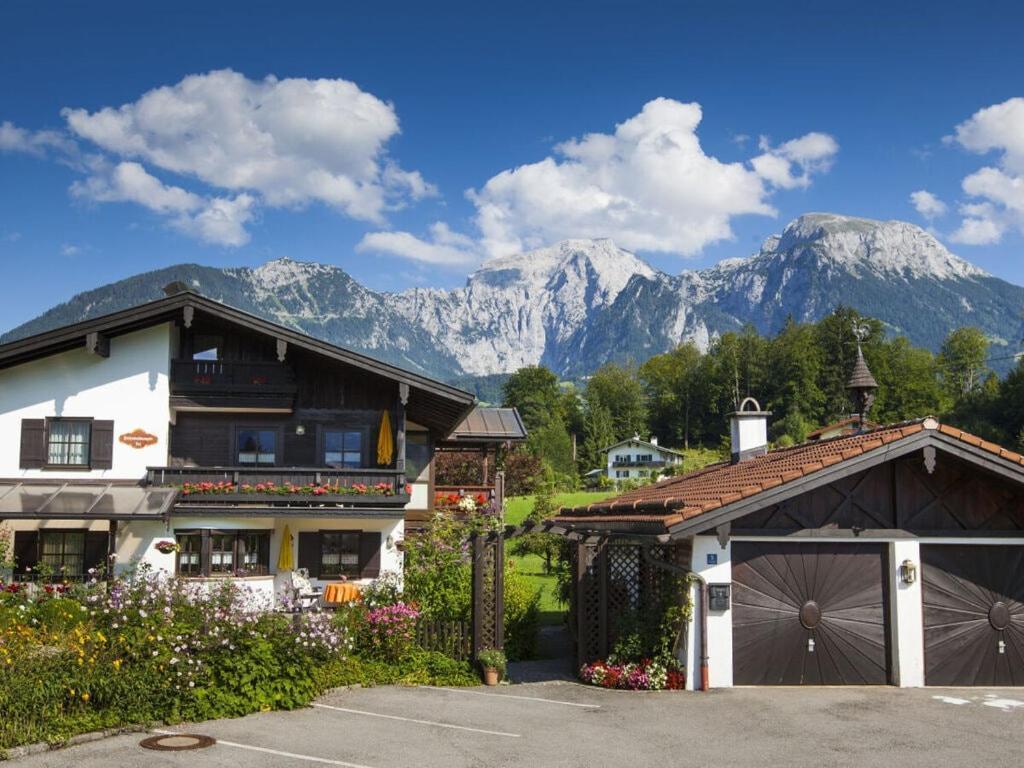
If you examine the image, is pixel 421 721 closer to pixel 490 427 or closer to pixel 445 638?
pixel 445 638

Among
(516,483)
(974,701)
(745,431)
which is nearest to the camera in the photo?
(974,701)

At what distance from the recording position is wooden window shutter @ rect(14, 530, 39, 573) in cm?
2303

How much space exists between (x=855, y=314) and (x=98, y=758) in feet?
377

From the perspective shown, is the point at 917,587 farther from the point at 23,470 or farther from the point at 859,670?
the point at 23,470

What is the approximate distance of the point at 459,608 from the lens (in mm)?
16875

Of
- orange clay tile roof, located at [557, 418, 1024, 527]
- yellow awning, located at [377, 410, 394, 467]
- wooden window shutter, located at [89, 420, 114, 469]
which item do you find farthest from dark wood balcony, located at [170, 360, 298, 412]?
orange clay tile roof, located at [557, 418, 1024, 527]

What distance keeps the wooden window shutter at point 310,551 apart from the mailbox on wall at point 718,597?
12261mm

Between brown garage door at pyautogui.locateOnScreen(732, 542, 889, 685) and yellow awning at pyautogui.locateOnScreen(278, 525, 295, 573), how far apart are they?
12.3 meters

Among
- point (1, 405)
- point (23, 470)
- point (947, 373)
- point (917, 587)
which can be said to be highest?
point (947, 373)

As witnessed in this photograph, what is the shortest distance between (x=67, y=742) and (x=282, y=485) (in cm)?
1238

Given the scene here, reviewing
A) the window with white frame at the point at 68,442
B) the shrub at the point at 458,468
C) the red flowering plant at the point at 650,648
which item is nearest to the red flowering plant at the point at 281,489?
the window with white frame at the point at 68,442

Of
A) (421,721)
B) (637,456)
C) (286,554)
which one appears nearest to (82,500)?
(286,554)

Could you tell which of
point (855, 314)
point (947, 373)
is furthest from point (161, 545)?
point (947, 373)

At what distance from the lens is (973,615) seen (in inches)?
615
